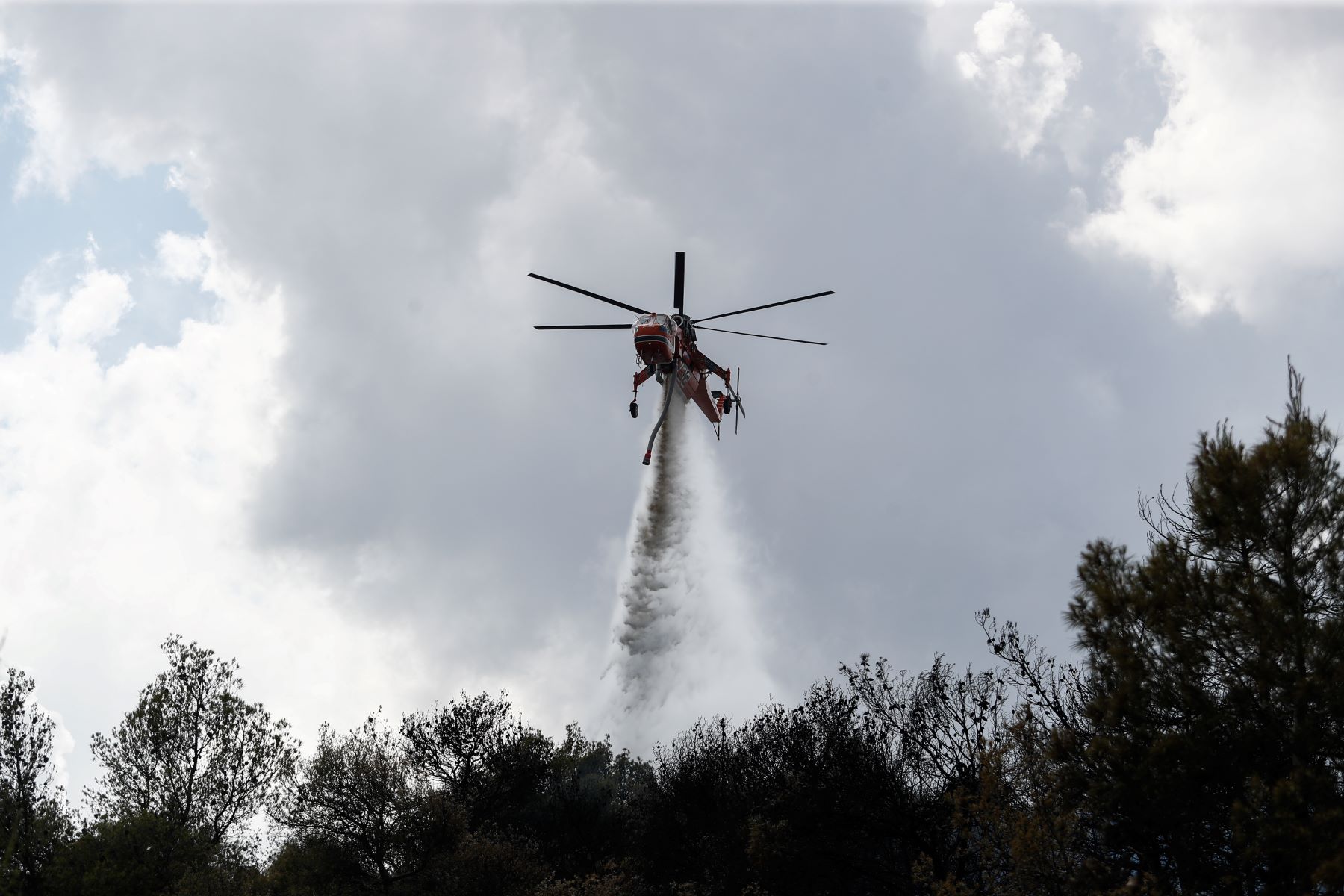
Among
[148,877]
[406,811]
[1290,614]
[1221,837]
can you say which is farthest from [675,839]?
[1290,614]

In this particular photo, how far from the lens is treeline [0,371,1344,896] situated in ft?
57.0

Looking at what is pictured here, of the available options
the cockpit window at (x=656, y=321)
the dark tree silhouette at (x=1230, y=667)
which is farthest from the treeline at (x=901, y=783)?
the cockpit window at (x=656, y=321)

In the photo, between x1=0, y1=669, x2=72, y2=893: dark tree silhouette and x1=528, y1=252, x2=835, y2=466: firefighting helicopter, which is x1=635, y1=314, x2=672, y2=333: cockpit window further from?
x1=0, y1=669, x2=72, y2=893: dark tree silhouette

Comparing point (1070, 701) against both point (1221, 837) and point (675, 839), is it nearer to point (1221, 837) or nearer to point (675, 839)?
point (1221, 837)

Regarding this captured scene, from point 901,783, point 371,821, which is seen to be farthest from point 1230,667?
point 371,821

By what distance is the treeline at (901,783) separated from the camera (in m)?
17.4

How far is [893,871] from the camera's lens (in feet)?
109

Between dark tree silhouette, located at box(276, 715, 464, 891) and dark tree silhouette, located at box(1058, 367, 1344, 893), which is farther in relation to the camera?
dark tree silhouette, located at box(276, 715, 464, 891)

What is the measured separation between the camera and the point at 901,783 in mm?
34406

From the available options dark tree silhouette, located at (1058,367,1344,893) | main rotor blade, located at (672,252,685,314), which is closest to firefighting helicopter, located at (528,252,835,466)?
main rotor blade, located at (672,252,685,314)

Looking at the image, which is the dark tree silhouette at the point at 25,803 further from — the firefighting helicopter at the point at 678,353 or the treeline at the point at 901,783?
the firefighting helicopter at the point at 678,353

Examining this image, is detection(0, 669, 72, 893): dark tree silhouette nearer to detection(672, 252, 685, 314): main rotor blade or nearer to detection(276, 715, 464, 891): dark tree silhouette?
detection(276, 715, 464, 891): dark tree silhouette

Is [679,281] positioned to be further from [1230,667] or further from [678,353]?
[1230,667]

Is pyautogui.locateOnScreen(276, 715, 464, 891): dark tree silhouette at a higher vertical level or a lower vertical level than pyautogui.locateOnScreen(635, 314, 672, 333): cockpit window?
lower
